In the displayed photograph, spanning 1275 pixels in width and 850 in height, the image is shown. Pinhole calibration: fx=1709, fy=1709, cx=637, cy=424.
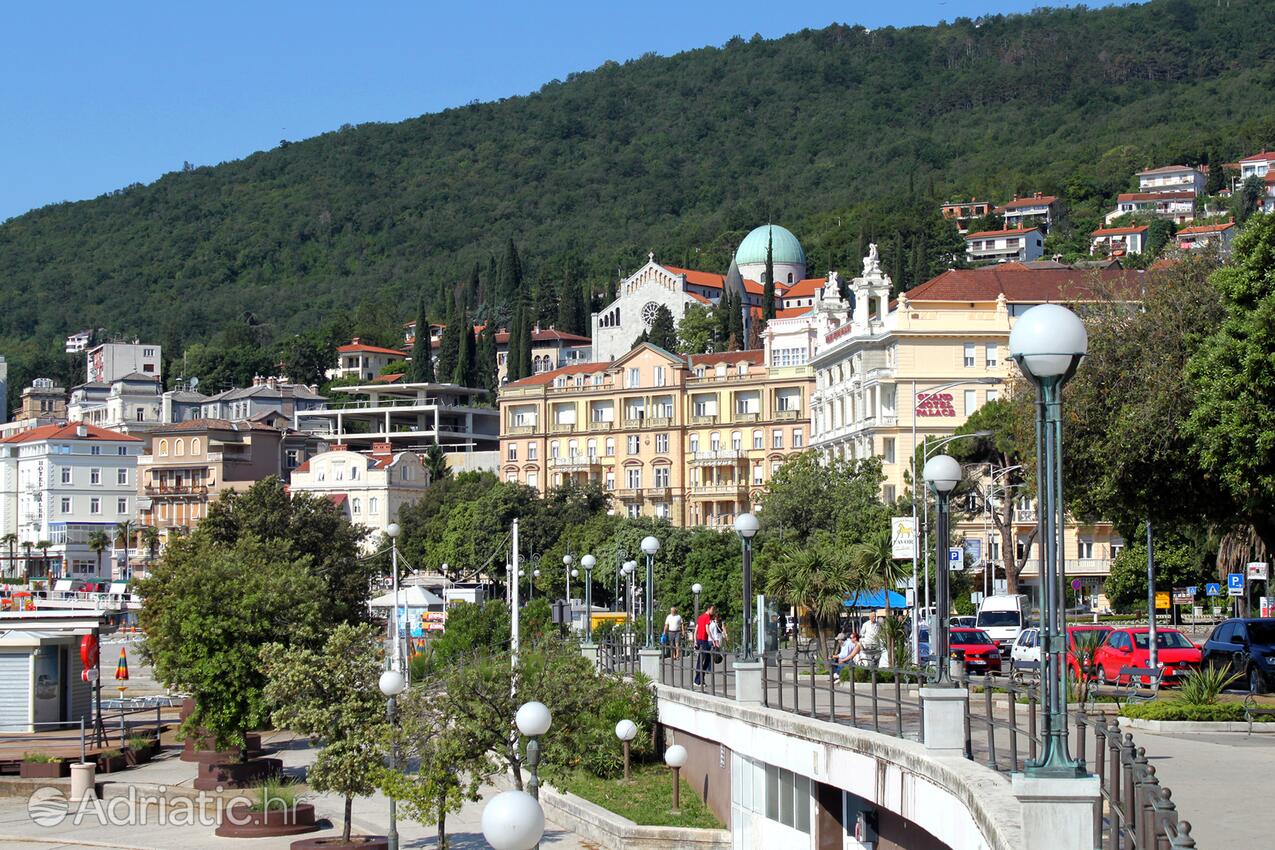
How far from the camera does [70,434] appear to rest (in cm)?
15212

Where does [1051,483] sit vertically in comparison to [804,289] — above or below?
below

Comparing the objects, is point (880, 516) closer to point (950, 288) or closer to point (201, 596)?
point (950, 288)

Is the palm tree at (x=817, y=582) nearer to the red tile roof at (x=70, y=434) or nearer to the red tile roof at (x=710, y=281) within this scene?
the red tile roof at (x=710, y=281)

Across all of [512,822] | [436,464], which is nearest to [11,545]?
[436,464]

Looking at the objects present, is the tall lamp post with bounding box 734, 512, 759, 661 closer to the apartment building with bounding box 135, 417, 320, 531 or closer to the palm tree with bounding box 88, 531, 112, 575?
the apartment building with bounding box 135, 417, 320, 531

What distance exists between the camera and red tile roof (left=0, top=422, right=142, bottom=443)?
5979 inches

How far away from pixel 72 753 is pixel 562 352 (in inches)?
5026

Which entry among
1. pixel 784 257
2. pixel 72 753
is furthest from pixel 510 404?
pixel 72 753

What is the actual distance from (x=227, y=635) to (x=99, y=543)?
372 feet

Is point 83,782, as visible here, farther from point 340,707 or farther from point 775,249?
point 775,249

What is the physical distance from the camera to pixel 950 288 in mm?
84625

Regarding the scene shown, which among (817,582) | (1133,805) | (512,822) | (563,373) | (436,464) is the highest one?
(563,373)

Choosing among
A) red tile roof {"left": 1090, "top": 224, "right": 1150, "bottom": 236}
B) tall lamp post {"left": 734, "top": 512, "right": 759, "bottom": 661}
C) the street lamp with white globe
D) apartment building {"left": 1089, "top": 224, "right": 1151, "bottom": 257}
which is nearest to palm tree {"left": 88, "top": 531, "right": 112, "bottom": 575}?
apartment building {"left": 1089, "top": 224, "right": 1151, "bottom": 257}

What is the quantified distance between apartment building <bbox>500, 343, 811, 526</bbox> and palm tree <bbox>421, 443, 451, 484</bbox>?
4.55 metres
